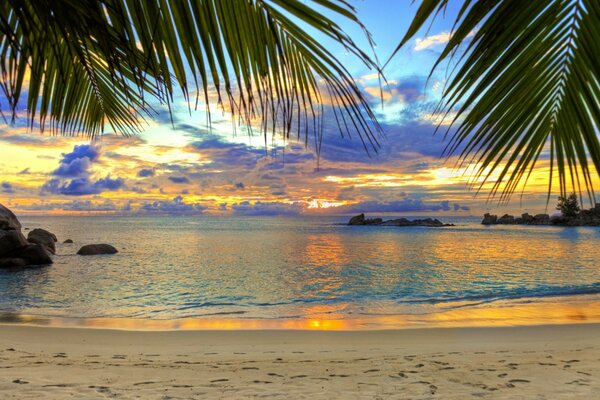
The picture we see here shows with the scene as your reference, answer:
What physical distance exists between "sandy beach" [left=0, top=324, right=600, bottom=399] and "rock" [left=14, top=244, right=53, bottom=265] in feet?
55.7

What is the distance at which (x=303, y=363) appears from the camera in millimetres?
7562

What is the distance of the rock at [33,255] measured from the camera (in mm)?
24969

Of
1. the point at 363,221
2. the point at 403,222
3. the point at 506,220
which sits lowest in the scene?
the point at 363,221

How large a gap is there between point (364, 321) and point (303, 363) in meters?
5.22

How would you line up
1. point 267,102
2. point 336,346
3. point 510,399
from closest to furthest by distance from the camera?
point 267,102 < point 510,399 < point 336,346

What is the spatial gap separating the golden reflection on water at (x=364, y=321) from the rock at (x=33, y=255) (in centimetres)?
1362

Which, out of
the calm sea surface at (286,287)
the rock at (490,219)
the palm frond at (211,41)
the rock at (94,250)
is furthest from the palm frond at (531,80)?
the rock at (490,219)

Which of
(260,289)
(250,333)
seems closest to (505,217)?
(260,289)

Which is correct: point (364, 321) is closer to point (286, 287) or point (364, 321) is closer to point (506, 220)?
point (286, 287)

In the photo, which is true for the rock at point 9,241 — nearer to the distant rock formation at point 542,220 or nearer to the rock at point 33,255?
the rock at point 33,255

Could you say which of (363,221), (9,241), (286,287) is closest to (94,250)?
(9,241)

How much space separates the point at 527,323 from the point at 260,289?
1091cm

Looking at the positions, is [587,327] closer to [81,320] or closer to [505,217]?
[81,320]

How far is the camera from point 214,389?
571 centimetres
